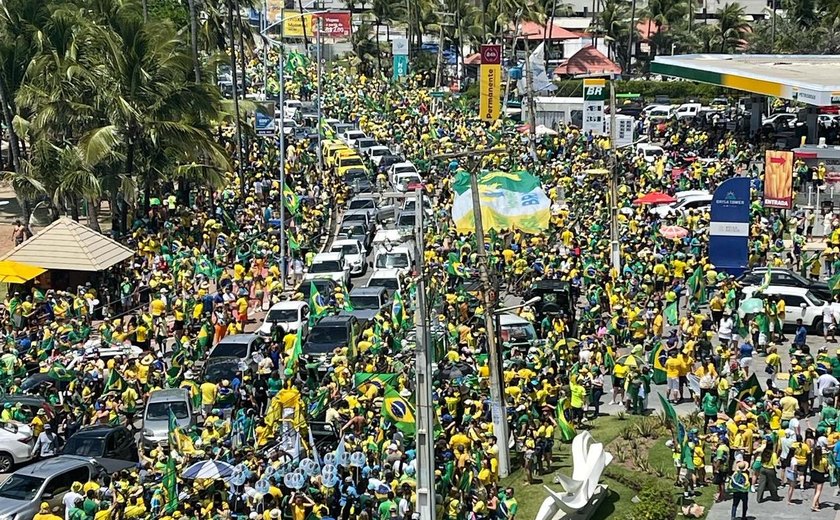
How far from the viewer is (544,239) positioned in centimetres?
3997


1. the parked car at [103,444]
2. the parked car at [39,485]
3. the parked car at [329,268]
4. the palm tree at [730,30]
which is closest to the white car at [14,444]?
the parked car at [103,444]

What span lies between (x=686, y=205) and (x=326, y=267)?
12357 millimetres

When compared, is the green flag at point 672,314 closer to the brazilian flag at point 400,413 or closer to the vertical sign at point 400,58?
the brazilian flag at point 400,413

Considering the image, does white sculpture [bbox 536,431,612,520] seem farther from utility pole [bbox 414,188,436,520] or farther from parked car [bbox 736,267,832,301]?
parked car [bbox 736,267,832,301]

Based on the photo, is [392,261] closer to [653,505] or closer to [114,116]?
[114,116]

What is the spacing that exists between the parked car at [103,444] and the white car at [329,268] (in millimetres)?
12202

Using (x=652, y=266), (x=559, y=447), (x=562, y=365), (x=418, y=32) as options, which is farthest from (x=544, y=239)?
(x=418, y=32)

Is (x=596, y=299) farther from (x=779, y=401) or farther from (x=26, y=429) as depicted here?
(x=26, y=429)

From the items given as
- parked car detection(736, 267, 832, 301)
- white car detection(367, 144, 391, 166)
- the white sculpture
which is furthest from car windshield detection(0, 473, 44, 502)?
white car detection(367, 144, 391, 166)

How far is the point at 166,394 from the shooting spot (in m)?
27.2

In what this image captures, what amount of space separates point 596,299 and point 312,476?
488 inches

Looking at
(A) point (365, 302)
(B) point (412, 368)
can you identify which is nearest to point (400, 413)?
(B) point (412, 368)

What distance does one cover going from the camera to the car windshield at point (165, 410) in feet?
87.6

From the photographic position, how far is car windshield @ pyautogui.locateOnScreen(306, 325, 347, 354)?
30.8 m
